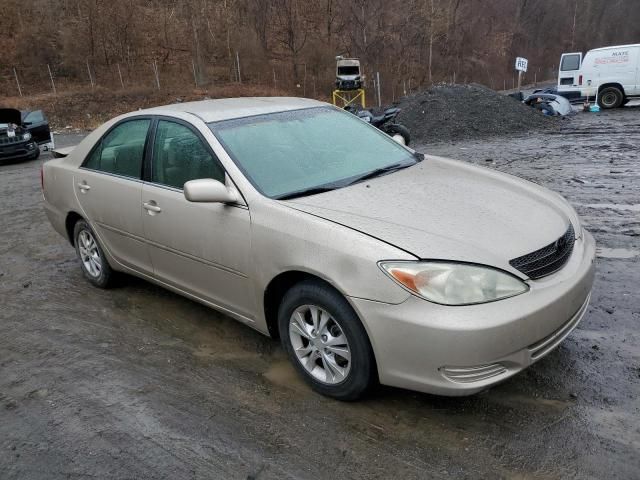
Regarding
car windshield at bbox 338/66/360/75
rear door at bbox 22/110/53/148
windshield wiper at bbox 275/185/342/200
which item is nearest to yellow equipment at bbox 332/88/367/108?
car windshield at bbox 338/66/360/75

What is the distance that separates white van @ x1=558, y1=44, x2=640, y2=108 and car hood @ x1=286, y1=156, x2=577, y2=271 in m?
17.9

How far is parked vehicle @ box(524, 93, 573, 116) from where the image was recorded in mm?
18141

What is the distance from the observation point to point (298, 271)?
9.93ft

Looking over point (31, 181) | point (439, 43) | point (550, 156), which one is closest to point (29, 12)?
point (439, 43)

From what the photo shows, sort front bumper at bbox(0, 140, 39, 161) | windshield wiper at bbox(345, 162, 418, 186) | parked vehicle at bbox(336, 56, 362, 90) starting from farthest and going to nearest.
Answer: parked vehicle at bbox(336, 56, 362, 90), front bumper at bbox(0, 140, 39, 161), windshield wiper at bbox(345, 162, 418, 186)

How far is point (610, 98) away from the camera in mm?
19203

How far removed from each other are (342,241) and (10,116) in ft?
49.3

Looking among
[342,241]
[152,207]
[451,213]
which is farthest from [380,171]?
[152,207]

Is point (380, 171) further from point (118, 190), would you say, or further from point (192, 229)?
point (118, 190)

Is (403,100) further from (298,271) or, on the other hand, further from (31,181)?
(298,271)

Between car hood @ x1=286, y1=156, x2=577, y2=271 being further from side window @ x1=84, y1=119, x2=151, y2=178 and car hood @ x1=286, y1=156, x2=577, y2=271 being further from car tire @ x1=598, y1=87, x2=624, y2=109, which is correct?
car tire @ x1=598, y1=87, x2=624, y2=109

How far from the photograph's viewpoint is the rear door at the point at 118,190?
164 inches

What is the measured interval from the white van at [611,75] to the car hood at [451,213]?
58.7ft

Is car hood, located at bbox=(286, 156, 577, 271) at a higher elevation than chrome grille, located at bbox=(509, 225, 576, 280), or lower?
higher
